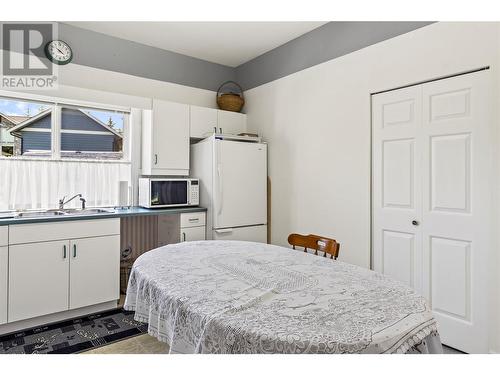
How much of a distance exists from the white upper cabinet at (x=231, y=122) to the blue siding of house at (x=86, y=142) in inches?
50.0

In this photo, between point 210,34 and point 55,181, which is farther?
point 210,34

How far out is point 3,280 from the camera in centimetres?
249

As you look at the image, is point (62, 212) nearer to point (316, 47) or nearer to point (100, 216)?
point (100, 216)

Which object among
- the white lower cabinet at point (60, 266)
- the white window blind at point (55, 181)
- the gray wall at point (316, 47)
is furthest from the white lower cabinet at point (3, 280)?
the gray wall at point (316, 47)

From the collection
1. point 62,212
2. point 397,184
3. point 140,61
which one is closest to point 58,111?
point 62,212

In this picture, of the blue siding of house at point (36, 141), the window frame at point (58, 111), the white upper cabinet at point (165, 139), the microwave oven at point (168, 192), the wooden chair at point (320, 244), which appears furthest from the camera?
the white upper cabinet at point (165, 139)

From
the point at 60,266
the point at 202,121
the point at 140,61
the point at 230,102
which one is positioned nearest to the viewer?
the point at 60,266

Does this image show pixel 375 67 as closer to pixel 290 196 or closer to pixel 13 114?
pixel 290 196

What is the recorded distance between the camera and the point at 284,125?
3791 mm

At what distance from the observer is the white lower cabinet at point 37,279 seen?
255 cm

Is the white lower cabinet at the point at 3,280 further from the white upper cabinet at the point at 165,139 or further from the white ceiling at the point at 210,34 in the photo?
the white ceiling at the point at 210,34

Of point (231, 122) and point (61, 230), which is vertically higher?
point (231, 122)

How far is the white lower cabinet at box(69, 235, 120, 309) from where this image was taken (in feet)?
9.25

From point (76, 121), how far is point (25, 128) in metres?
0.45
